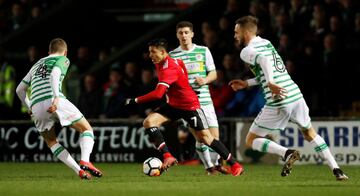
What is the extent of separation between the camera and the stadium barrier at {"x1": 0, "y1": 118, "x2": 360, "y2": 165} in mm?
16016

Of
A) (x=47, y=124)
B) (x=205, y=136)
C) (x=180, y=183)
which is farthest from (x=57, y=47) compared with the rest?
(x=180, y=183)

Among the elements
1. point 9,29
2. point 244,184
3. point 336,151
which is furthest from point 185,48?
point 9,29

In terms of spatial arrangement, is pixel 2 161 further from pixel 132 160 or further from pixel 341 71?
pixel 341 71

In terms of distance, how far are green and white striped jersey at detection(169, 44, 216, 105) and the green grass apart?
3.55ft

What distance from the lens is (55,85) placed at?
38.8 ft

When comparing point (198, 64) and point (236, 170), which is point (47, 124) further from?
point (236, 170)

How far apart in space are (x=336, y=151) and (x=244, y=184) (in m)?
5.48

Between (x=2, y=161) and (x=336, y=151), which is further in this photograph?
(x=2, y=161)

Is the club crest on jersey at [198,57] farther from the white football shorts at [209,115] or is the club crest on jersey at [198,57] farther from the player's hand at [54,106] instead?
the player's hand at [54,106]

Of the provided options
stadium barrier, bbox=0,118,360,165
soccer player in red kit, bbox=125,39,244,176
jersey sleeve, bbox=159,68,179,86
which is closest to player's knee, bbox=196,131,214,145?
soccer player in red kit, bbox=125,39,244,176

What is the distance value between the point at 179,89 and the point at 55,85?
1554mm

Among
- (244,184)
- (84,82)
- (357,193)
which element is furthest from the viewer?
(84,82)

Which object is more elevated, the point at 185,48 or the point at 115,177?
the point at 185,48

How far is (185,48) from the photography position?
13.2 meters
